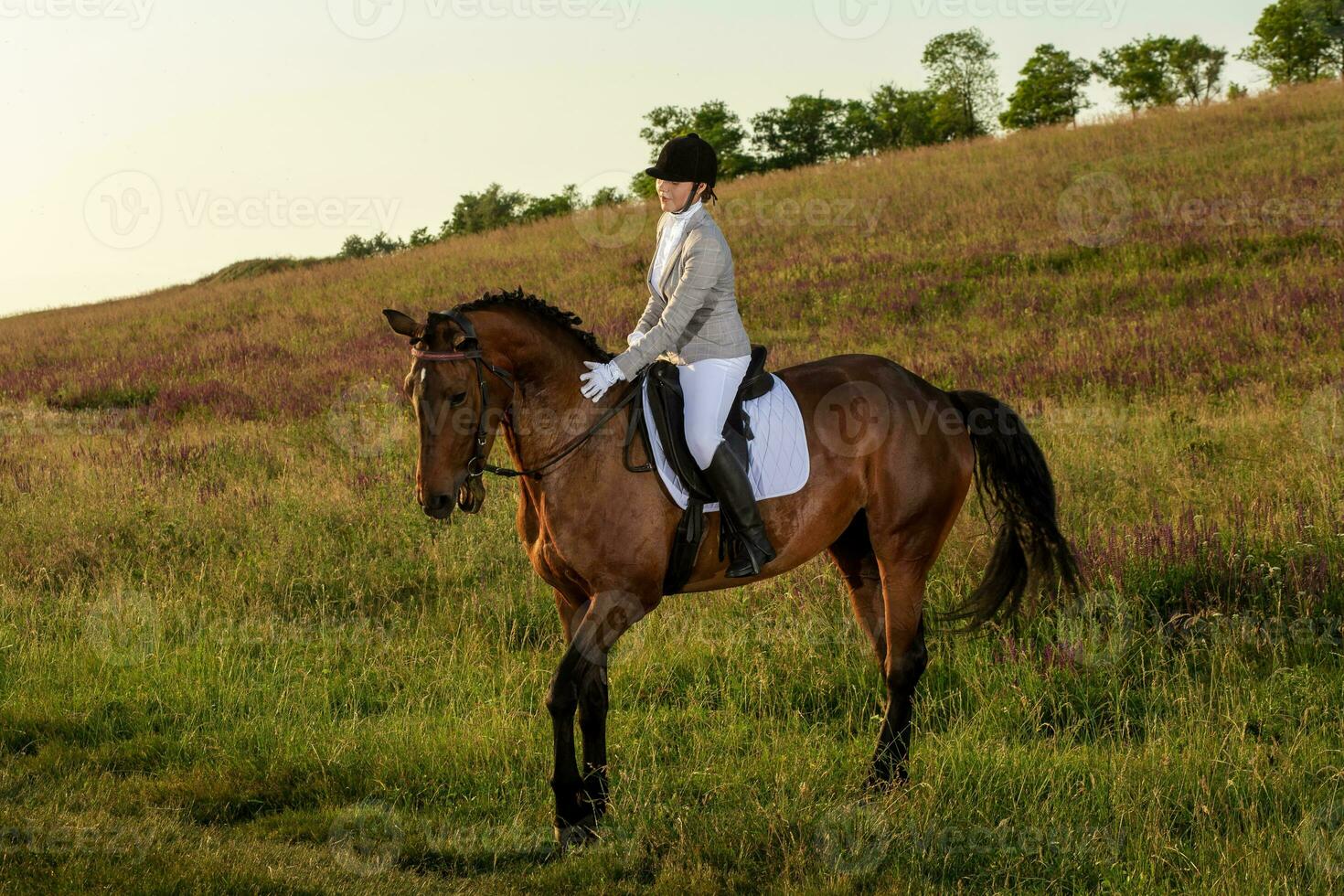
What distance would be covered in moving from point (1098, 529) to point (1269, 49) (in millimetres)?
67542

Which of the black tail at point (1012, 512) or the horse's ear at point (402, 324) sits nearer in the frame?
the horse's ear at point (402, 324)

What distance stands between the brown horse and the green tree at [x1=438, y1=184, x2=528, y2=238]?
53043 millimetres

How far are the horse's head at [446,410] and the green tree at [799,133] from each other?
6059 cm

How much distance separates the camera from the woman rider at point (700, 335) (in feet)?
16.8

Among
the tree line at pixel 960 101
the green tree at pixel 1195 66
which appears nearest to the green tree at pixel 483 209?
the tree line at pixel 960 101

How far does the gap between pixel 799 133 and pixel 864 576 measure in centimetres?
6081

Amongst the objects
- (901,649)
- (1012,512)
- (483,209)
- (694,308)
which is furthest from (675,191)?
(483,209)

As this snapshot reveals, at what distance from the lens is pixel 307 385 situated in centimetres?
1830

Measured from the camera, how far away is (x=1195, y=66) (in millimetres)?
65375

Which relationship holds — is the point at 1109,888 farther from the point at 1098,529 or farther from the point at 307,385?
the point at 307,385

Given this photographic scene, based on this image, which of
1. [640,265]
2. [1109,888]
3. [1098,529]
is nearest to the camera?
[1109,888]

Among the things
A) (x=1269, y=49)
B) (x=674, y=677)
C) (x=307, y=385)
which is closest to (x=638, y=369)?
(x=674, y=677)

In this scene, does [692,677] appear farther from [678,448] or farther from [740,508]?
[678,448]

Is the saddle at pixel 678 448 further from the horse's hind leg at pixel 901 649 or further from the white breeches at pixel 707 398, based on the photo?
the horse's hind leg at pixel 901 649
